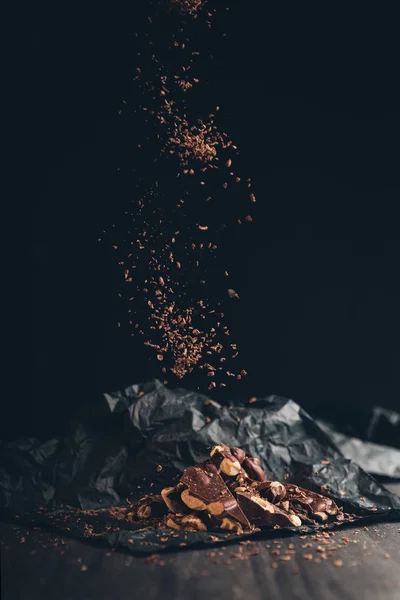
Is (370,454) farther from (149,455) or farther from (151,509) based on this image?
(151,509)

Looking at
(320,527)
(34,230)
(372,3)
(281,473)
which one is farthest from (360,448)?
(372,3)

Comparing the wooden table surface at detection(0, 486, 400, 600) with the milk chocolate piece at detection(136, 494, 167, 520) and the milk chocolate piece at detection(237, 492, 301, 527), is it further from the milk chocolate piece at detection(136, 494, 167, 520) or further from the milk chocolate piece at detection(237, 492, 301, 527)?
the milk chocolate piece at detection(136, 494, 167, 520)

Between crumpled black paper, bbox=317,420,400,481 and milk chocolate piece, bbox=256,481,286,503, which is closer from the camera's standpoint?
milk chocolate piece, bbox=256,481,286,503

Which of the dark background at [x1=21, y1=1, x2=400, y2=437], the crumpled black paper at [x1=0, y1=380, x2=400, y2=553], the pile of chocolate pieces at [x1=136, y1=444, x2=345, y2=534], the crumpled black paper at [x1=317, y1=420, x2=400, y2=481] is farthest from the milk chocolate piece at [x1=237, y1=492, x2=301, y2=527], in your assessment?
the dark background at [x1=21, y1=1, x2=400, y2=437]

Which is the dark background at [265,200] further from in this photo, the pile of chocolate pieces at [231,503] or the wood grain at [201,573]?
the wood grain at [201,573]

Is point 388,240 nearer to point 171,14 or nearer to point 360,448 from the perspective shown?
point 360,448
